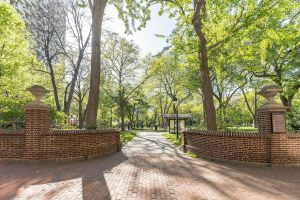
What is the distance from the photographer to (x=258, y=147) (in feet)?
37.0

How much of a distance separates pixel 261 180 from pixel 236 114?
43.6 ft

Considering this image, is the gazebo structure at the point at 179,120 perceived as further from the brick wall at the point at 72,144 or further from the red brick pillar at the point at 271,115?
the red brick pillar at the point at 271,115

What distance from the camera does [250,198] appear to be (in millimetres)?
6633

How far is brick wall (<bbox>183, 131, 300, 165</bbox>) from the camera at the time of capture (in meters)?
11.0

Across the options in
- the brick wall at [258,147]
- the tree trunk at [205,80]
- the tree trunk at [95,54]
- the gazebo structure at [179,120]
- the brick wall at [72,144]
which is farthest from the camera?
the gazebo structure at [179,120]

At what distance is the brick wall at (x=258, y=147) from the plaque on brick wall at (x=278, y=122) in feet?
0.77

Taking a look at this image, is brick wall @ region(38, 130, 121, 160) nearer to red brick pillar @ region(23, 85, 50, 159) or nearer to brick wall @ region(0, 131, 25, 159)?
red brick pillar @ region(23, 85, 50, 159)

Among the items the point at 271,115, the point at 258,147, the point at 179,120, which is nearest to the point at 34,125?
the point at 258,147

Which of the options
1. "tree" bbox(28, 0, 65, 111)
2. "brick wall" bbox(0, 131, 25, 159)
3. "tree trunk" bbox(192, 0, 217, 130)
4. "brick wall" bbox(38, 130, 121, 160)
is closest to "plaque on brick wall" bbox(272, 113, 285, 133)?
"tree trunk" bbox(192, 0, 217, 130)

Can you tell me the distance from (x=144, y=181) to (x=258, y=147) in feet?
17.8

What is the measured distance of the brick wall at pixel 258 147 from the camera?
435 inches

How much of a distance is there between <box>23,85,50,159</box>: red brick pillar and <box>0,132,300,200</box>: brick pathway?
0.51 metres

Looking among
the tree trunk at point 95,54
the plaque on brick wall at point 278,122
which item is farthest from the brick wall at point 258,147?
the tree trunk at point 95,54

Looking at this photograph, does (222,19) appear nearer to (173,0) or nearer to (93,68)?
(173,0)
